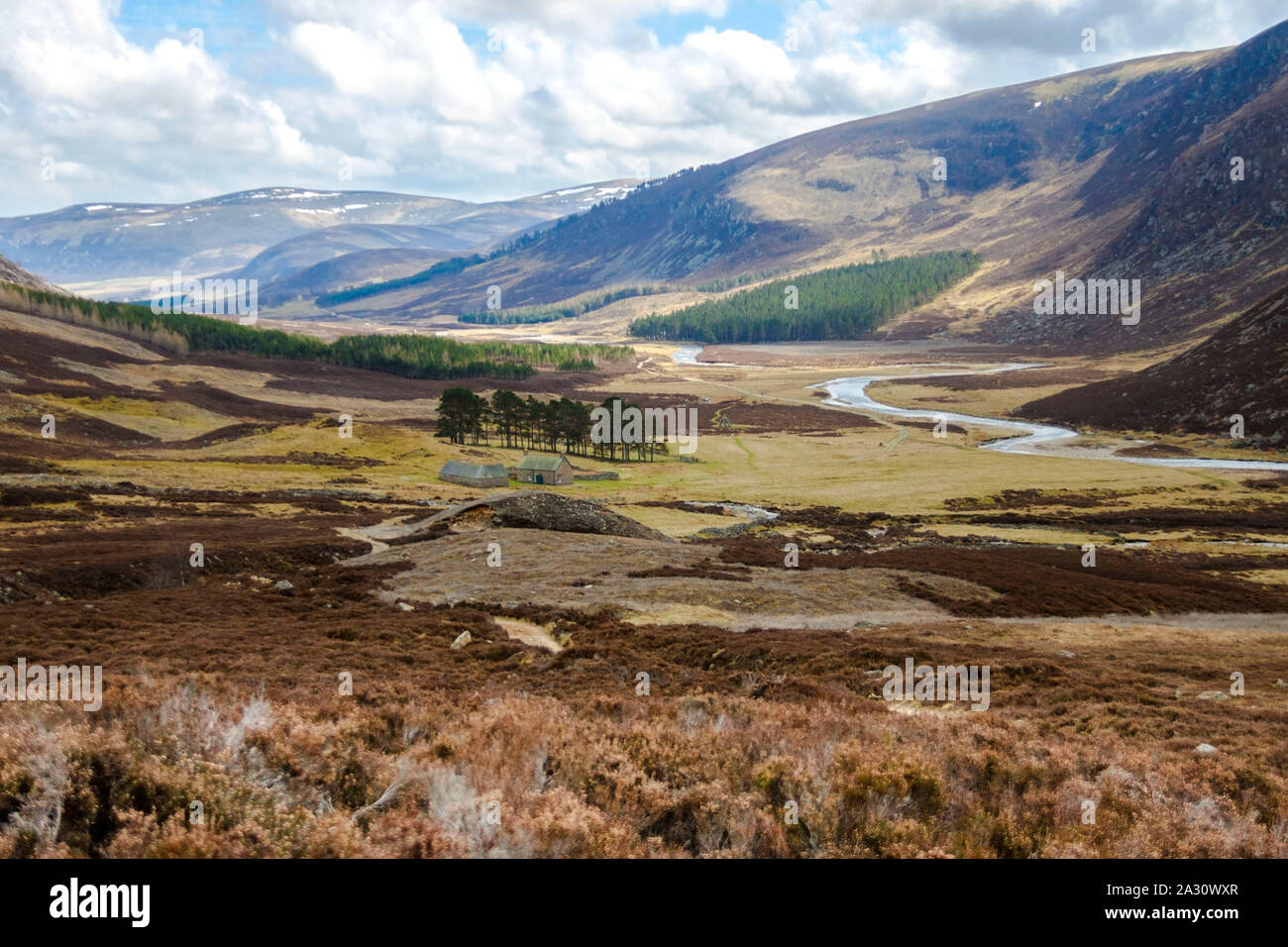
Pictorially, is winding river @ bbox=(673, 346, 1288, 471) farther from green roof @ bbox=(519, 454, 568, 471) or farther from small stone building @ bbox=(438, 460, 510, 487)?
small stone building @ bbox=(438, 460, 510, 487)

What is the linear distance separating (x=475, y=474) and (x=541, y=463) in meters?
8.62

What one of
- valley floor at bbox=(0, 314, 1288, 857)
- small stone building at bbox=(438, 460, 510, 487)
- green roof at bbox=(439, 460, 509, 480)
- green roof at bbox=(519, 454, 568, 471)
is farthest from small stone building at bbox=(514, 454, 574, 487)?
valley floor at bbox=(0, 314, 1288, 857)

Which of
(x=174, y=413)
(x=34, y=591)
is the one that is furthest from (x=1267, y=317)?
(x=174, y=413)

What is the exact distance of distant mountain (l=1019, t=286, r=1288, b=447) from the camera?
370ft

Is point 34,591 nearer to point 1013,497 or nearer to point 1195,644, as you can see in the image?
point 1195,644

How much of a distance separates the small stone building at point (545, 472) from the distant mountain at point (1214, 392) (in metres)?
103

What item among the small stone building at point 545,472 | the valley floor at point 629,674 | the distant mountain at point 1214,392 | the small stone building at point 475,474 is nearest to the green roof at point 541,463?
the small stone building at point 545,472

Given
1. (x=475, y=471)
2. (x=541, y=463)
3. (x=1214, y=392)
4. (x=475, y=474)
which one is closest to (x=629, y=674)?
(x=475, y=474)

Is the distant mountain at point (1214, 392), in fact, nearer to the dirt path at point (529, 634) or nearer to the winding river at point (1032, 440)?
the winding river at point (1032, 440)

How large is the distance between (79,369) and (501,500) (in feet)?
418

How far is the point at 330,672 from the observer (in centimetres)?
1794

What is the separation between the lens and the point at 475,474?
295ft

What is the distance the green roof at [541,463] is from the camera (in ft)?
301

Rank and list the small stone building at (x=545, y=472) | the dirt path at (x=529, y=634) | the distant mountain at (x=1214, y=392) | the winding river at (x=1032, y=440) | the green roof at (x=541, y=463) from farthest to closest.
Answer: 1. the distant mountain at (x=1214, y=392)
2. the winding river at (x=1032, y=440)
3. the green roof at (x=541, y=463)
4. the small stone building at (x=545, y=472)
5. the dirt path at (x=529, y=634)
